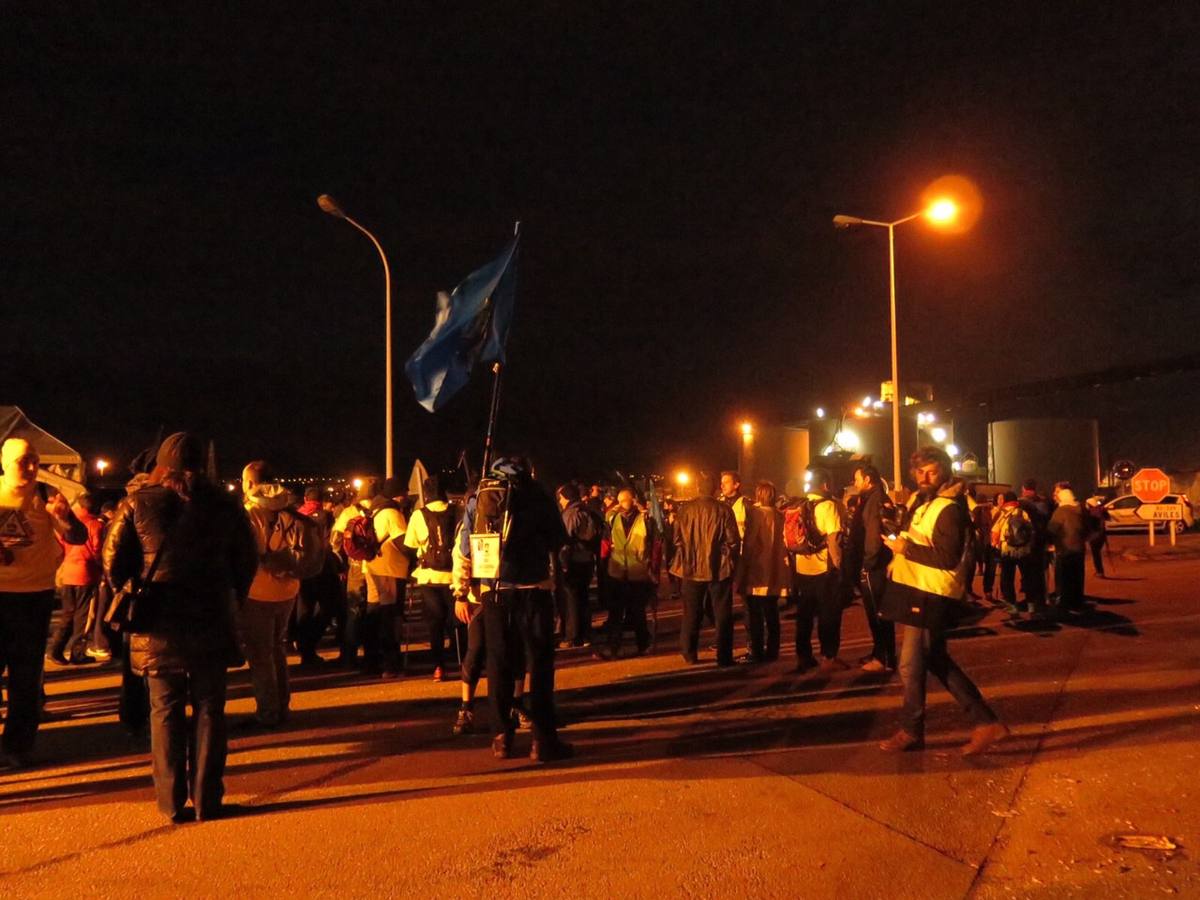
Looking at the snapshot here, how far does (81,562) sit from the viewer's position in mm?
9609

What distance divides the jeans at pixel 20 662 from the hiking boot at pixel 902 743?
→ 5.06 meters

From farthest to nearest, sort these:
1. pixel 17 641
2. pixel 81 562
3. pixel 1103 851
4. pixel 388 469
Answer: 1. pixel 388 469
2. pixel 81 562
3. pixel 17 641
4. pixel 1103 851

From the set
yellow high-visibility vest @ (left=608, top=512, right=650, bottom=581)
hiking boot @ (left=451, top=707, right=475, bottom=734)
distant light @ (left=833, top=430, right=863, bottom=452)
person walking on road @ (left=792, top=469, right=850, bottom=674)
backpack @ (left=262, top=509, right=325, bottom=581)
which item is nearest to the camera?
hiking boot @ (left=451, top=707, right=475, bottom=734)

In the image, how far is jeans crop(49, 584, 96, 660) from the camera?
32.5 feet

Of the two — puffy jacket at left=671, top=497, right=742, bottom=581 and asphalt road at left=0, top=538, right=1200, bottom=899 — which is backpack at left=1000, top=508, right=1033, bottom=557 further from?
puffy jacket at left=671, top=497, right=742, bottom=581

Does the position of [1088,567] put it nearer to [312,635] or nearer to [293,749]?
[312,635]

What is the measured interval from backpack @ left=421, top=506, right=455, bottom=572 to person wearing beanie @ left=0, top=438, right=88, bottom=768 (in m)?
2.91

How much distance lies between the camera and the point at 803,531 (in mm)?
8805

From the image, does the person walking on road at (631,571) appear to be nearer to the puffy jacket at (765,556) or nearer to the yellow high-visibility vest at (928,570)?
the puffy jacket at (765,556)

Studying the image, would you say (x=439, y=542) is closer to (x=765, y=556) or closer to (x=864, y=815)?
(x=765, y=556)

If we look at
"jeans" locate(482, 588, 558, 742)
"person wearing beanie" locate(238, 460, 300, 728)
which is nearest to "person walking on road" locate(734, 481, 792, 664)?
"jeans" locate(482, 588, 558, 742)

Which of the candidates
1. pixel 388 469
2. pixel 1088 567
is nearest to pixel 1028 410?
pixel 1088 567

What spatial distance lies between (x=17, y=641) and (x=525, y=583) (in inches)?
118

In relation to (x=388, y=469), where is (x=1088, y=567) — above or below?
below
